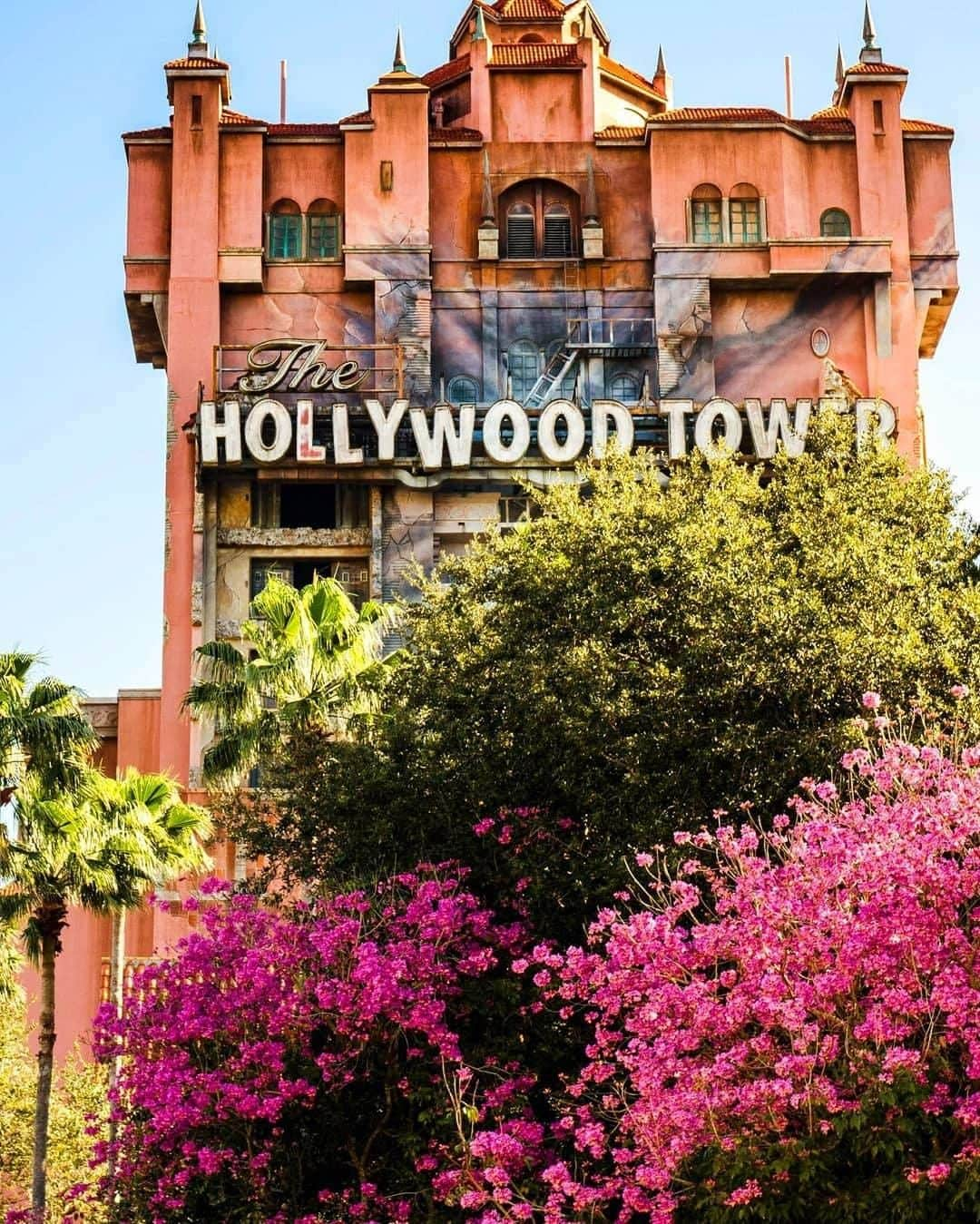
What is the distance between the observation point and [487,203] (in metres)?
53.0

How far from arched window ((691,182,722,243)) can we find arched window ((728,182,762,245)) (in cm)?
29

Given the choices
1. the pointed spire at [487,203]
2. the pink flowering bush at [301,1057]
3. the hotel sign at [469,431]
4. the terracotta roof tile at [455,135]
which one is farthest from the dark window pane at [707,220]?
the pink flowering bush at [301,1057]

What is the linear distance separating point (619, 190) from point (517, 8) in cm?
845

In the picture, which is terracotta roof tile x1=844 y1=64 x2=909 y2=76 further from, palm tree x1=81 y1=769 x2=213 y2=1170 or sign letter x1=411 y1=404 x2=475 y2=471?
palm tree x1=81 y1=769 x2=213 y2=1170

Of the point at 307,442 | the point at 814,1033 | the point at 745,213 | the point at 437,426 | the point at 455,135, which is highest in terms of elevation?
the point at 455,135

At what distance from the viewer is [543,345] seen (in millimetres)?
52906

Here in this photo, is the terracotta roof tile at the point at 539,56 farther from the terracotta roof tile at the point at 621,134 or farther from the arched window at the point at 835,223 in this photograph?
the arched window at the point at 835,223

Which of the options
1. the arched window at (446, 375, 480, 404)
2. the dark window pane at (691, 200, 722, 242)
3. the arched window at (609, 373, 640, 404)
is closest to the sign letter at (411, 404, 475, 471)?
the arched window at (446, 375, 480, 404)

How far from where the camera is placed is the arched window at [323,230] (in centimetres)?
5316

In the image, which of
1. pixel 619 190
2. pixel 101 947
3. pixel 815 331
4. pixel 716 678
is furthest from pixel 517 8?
pixel 716 678

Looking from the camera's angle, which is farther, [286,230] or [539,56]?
[539,56]

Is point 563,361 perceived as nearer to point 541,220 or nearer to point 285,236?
point 541,220

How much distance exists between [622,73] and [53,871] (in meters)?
31.0

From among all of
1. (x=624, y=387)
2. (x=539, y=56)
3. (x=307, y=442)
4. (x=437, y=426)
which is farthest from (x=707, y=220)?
(x=307, y=442)
